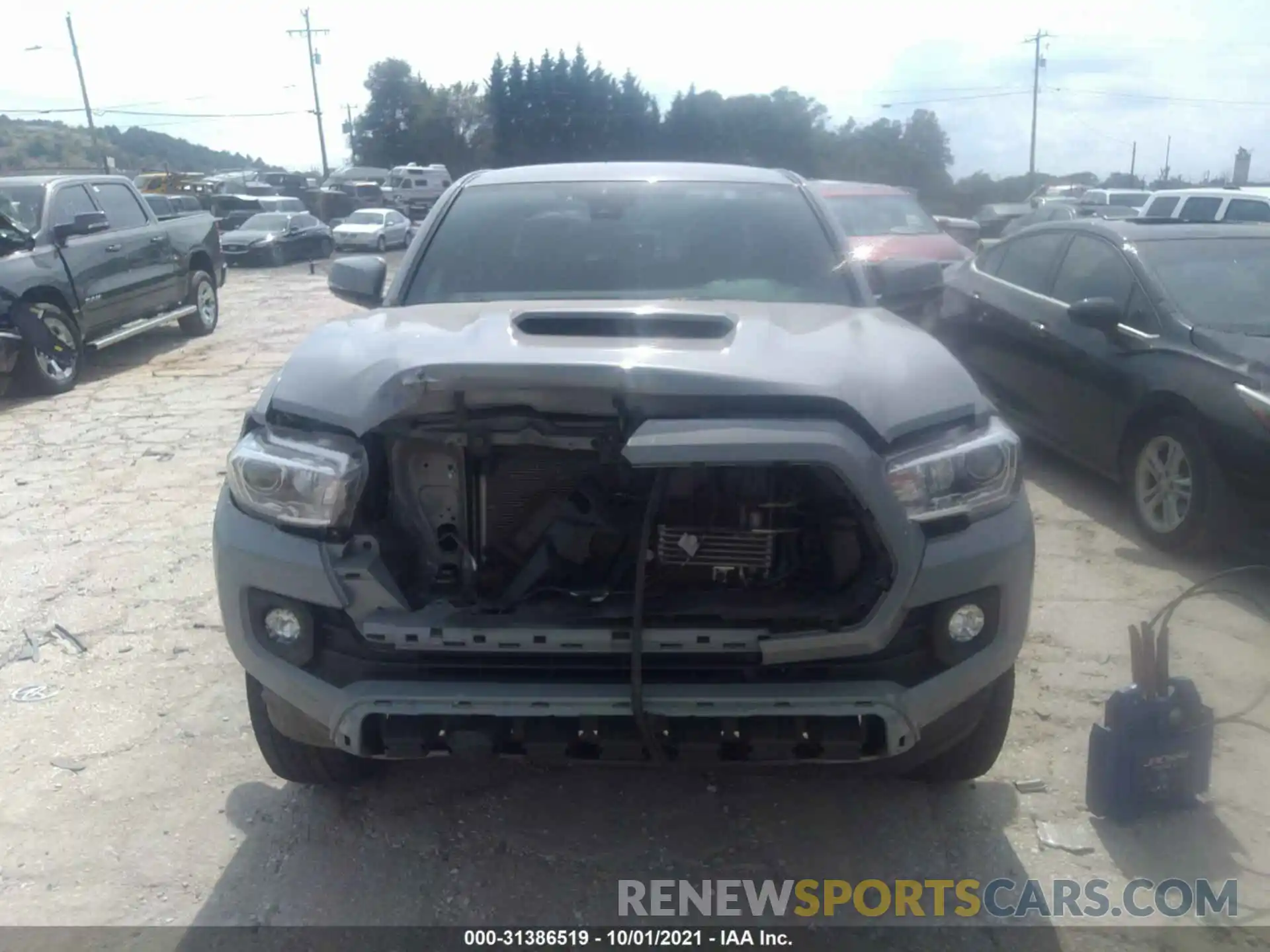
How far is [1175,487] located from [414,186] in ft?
138

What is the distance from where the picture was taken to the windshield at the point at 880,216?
10.5 m

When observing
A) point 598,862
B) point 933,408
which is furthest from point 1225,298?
point 598,862

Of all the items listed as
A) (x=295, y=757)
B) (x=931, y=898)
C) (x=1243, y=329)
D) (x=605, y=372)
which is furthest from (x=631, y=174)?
(x=1243, y=329)

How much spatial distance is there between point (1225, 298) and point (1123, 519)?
1190 millimetres

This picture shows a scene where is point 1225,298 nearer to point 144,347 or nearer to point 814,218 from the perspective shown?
point 814,218

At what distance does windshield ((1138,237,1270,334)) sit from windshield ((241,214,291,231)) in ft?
71.0

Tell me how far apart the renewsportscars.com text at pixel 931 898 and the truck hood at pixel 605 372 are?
3.92 ft

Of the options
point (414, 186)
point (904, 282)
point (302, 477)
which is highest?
point (904, 282)

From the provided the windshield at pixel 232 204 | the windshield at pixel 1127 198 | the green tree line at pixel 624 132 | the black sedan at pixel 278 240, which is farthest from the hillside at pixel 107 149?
the windshield at pixel 1127 198

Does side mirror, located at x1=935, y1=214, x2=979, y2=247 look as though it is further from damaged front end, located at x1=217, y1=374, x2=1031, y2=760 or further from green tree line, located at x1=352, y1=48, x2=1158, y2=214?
green tree line, located at x1=352, y1=48, x2=1158, y2=214

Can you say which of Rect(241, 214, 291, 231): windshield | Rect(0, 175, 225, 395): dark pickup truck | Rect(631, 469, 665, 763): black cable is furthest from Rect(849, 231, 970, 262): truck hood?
Rect(241, 214, 291, 231): windshield

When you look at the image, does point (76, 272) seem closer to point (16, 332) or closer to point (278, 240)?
point (16, 332)

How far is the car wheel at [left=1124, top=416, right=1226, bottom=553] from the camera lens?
4.70m

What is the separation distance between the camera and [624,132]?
195 ft
